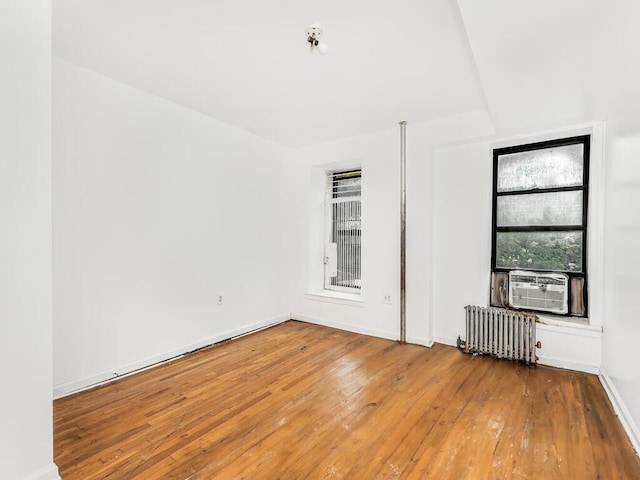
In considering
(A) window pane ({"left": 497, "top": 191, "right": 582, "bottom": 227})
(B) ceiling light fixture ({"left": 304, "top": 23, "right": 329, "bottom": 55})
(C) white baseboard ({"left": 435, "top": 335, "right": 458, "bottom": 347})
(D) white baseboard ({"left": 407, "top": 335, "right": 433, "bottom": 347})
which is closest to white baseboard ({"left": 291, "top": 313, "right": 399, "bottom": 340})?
(D) white baseboard ({"left": 407, "top": 335, "right": 433, "bottom": 347})

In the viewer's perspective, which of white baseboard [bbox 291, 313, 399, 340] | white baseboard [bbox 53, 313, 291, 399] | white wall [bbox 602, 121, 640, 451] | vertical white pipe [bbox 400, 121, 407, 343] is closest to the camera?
white wall [bbox 602, 121, 640, 451]

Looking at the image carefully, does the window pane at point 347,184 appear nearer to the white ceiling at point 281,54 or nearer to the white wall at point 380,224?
the white wall at point 380,224

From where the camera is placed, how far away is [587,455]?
6.00ft

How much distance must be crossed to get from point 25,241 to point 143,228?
1528 millimetres

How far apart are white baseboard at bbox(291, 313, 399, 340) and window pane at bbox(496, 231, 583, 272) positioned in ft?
4.93

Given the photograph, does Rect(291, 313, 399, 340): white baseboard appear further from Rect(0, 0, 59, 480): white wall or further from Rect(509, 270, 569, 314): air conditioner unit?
Rect(0, 0, 59, 480): white wall

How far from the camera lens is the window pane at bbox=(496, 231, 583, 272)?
3.19 metres

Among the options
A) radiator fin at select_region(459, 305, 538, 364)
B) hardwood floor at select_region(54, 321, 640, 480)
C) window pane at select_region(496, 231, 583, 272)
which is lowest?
hardwood floor at select_region(54, 321, 640, 480)

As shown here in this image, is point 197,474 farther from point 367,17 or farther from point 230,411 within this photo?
point 367,17

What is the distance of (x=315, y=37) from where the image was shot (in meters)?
2.06

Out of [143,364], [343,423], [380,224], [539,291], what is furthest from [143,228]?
[539,291]

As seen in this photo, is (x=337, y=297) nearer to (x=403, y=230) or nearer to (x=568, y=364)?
(x=403, y=230)

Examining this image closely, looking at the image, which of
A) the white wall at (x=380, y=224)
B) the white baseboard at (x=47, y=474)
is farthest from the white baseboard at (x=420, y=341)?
the white baseboard at (x=47, y=474)

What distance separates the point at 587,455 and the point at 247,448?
198 centimetres
